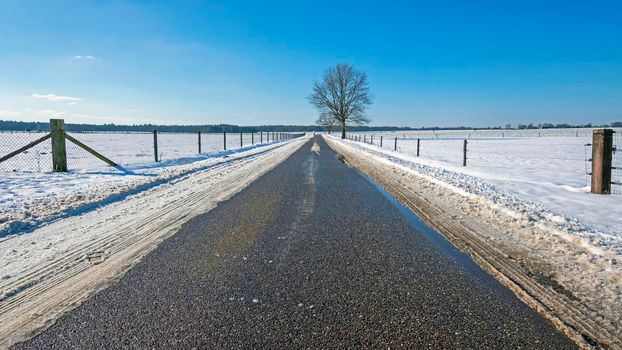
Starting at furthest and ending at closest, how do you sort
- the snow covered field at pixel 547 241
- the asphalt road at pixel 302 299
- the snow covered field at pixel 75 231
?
the snow covered field at pixel 75 231, the snow covered field at pixel 547 241, the asphalt road at pixel 302 299

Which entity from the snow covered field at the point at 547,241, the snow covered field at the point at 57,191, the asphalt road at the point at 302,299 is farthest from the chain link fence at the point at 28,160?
the snow covered field at the point at 547,241

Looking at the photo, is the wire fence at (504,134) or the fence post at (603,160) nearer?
the fence post at (603,160)

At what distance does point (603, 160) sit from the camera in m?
7.26

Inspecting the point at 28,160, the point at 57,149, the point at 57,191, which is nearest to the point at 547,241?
the point at 57,191

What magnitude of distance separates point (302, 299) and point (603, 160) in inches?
302

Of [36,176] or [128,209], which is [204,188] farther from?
[36,176]

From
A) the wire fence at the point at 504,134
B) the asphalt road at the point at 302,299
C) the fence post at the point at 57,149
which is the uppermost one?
the wire fence at the point at 504,134

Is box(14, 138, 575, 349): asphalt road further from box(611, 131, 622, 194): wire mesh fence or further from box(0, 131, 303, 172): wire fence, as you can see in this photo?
box(0, 131, 303, 172): wire fence

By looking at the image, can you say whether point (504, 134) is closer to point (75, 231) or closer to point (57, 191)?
point (57, 191)

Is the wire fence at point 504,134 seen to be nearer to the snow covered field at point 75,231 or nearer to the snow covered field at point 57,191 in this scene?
the snow covered field at point 57,191

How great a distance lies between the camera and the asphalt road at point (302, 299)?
2.25 meters

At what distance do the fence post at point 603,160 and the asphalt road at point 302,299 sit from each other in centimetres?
533

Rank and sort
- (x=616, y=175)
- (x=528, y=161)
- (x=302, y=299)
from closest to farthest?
(x=302, y=299) < (x=616, y=175) < (x=528, y=161)

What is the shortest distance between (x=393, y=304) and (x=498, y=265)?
4.96 ft
